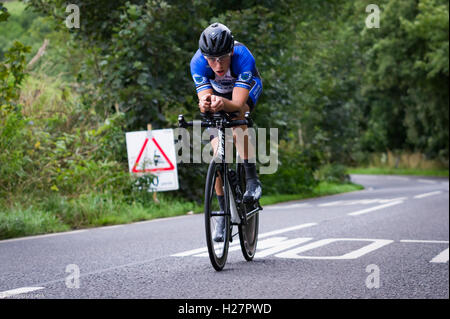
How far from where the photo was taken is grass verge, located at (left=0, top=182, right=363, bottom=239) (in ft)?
32.4

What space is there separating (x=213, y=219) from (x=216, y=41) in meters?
2.17

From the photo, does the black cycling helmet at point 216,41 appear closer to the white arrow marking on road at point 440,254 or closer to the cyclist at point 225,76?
the cyclist at point 225,76

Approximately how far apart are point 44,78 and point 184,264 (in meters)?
7.96

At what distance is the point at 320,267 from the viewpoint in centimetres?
679

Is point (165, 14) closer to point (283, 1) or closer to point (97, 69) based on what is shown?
point (97, 69)

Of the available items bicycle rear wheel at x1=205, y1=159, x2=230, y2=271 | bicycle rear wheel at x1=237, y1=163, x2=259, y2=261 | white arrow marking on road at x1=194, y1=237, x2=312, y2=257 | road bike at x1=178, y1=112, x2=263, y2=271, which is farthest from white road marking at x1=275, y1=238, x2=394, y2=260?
bicycle rear wheel at x1=205, y1=159, x2=230, y2=271

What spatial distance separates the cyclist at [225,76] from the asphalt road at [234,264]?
3.99ft

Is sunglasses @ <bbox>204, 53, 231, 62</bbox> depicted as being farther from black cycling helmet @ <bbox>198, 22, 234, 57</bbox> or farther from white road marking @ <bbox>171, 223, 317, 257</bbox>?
white road marking @ <bbox>171, 223, 317, 257</bbox>

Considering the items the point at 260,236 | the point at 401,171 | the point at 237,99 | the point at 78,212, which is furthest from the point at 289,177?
the point at 401,171

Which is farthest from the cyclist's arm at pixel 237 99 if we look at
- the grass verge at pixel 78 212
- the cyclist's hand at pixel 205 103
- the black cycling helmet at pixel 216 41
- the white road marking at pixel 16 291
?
the grass verge at pixel 78 212

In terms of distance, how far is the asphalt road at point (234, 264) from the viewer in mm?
5410

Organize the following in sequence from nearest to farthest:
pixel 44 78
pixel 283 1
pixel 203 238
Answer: pixel 203 238 < pixel 44 78 < pixel 283 1

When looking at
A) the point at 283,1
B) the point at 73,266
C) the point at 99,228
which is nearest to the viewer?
the point at 73,266

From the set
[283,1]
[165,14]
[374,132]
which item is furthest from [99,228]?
[374,132]
